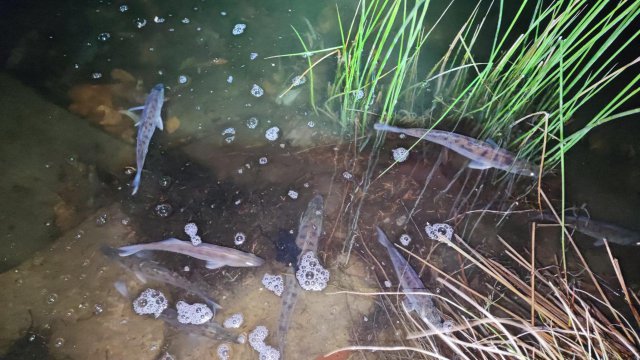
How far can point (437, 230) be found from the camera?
3.39 m

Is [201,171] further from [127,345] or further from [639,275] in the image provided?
[639,275]

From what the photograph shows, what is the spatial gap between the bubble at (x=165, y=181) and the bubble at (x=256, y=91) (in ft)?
4.00

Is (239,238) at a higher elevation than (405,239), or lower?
lower

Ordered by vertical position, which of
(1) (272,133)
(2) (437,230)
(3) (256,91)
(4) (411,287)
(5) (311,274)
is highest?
(3) (256,91)

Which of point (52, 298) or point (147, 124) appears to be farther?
point (147, 124)

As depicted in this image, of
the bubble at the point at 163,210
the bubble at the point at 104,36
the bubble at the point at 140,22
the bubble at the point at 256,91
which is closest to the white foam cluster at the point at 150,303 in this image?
the bubble at the point at 163,210

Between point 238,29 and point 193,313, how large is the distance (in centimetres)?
307

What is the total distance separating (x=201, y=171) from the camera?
3.54 metres

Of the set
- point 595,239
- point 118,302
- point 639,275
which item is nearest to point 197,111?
point 118,302

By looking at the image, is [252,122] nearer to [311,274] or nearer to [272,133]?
[272,133]

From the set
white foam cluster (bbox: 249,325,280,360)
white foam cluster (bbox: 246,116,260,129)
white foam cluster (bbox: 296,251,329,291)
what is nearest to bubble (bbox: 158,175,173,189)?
white foam cluster (bbox: 246,116,260,129)

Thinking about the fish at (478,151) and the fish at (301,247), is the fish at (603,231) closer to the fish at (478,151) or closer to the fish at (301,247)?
the fish at (478,151)

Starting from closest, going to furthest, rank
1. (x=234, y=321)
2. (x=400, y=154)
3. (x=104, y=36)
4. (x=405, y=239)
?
(x=234, y=321)
(x=405, y=239)
(x=400, y=154)
(x=104, y=36)

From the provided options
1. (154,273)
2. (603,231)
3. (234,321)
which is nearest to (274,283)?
(234,321)
